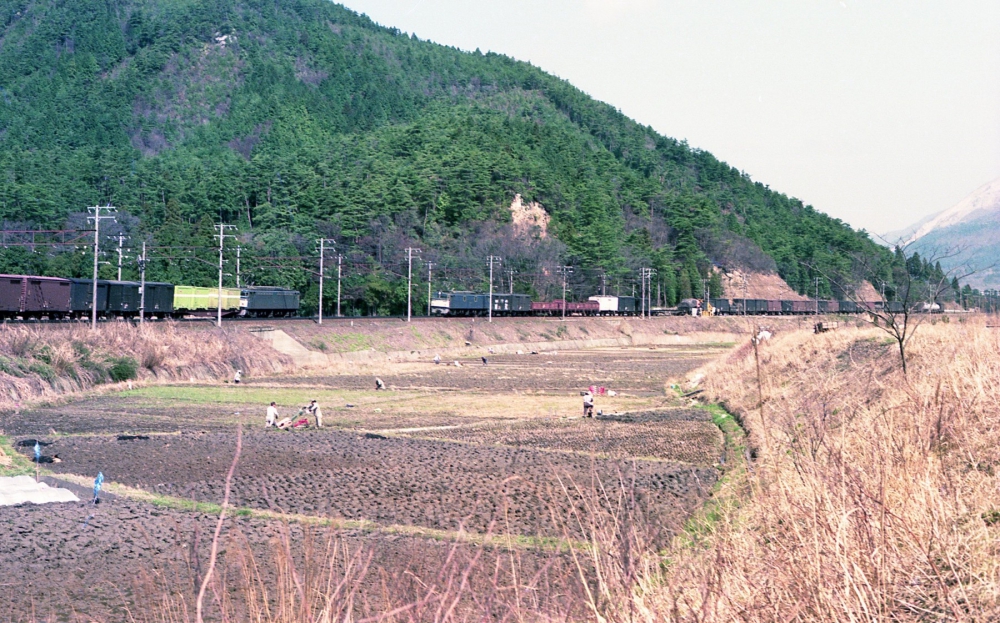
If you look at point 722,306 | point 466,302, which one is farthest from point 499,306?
point 722,306

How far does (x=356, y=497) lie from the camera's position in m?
16.2

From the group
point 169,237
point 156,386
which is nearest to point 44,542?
point 156,386

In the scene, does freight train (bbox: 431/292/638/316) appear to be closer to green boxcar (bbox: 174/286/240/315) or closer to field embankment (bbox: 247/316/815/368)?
field embankment (bbox: 247/316/815/368)

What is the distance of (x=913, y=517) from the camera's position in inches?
226

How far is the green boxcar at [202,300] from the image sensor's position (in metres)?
59.1

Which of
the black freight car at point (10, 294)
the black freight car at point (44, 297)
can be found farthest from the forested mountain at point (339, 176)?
the black freight car at point (10, 294)

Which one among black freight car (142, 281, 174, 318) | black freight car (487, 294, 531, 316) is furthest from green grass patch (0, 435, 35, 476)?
black freight car (487, 294, 531, 316)

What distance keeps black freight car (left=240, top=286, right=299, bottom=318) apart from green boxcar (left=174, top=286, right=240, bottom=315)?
0.89m

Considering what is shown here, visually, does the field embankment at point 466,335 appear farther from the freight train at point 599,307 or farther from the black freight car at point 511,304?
the freight train at point 599,307

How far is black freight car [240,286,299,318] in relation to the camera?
211 ft

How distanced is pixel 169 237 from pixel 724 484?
6920 centimetres

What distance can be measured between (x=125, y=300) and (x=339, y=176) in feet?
224

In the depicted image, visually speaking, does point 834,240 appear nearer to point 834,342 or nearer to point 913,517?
point 834,342

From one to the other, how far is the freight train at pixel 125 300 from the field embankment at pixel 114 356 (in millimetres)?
5205
